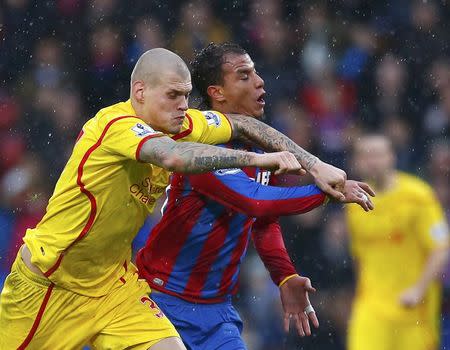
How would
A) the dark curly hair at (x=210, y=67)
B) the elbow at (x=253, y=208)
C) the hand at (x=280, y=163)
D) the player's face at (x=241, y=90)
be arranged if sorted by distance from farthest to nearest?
the dark curly hair at (x=210, y=67)
the player's face at (x=241, y=90)
the elbow at (x=253, y=208)
the hand at (x=280, y=163)

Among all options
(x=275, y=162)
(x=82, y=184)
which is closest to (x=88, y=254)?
(x=82, y=184)

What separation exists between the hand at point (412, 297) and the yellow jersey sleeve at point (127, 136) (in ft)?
12.1

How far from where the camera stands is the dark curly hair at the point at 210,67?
6.38 meters

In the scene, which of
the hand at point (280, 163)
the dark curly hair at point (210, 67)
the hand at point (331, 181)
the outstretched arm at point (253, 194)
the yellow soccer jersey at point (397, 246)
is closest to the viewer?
the hand at point (280, 163)

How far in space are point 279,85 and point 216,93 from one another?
4.97m

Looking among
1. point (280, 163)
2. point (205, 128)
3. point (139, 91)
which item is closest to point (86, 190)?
point (139, 91)

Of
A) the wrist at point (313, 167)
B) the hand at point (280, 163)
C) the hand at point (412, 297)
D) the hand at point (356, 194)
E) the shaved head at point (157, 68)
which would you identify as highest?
the shaved head at point (157, 68)

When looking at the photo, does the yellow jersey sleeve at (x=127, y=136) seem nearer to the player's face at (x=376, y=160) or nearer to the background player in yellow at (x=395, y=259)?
the background player in yellow at (x=395, y=259)

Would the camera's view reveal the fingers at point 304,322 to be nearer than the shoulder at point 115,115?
No

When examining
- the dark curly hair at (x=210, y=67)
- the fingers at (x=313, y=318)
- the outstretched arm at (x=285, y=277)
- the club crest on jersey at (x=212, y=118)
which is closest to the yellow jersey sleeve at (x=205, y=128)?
the club crest on jersey at (x=212, y=118)

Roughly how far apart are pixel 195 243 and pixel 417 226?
10.0 ft

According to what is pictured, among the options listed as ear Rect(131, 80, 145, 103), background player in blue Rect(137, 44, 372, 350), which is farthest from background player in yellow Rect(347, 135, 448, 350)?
ear Rect(131, 80, 145, 103)

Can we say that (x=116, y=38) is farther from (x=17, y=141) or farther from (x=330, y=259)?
(x=330, y=259)

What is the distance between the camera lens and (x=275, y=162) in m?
5.02
